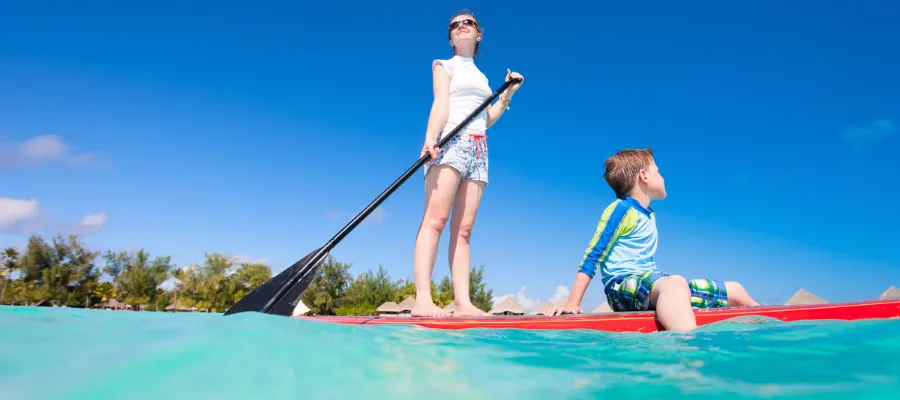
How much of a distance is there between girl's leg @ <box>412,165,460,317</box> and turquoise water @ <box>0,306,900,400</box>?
1698 millimetres

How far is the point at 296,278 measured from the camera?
4152mm

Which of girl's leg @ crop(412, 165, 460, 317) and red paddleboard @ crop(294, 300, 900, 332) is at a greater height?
girl's leg @ crop(412, 165, 460, 317)

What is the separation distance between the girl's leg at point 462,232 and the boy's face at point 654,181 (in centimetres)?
157

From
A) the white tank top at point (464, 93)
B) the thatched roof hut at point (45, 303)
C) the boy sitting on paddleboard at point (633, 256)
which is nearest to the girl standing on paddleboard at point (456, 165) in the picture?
the white tank top at point (464, 93)

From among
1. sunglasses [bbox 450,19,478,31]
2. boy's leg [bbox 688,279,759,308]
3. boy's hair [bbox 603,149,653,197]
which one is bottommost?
boy's leg [bbox 688,279,759,308]

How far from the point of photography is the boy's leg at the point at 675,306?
10.7 feet

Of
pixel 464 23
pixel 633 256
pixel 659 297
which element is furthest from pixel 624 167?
pixel 464 23

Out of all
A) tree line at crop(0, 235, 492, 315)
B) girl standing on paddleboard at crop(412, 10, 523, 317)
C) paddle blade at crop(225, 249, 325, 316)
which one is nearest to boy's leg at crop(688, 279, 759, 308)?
girl standing on paddleboard at crop(412, 10, 523, 317)

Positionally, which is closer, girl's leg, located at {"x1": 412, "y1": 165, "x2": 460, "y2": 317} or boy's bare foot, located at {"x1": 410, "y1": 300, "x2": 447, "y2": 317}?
boy's bare foot, located at {"x1": 410, "y1": 300, "x2": 447, "y2": 317}

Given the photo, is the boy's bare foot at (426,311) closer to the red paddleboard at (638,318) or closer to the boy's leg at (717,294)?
the red paddleboard at (638,318)

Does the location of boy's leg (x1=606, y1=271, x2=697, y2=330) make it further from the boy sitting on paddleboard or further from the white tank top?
the white tank top

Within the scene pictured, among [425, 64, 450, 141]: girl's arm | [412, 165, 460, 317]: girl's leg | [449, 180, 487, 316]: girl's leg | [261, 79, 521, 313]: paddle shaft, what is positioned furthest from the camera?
[449, 180, 487, 316]: girl's leg

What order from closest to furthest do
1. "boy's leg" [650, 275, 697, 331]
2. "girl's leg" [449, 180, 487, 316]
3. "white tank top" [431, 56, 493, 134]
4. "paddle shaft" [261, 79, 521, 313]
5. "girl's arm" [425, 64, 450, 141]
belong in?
"boy's leg" [650, 275, 697, 331]
"paddle shaft" [261, 79, 521, 313]
"girl's arm" [425, 64, 450, 141]
"girl's leg" [449, 180, 487, 316]
"white tank top" [431, 56, 493, 134]

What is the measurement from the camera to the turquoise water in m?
1.54
